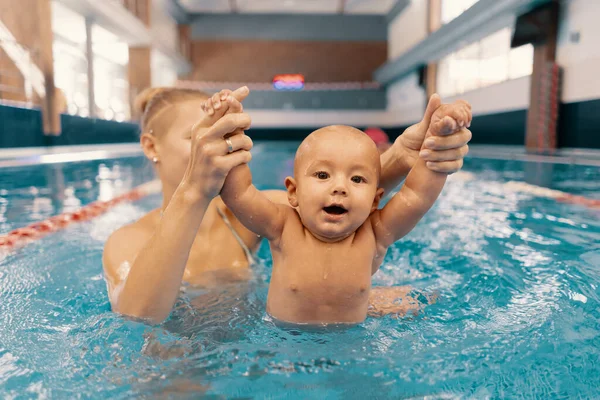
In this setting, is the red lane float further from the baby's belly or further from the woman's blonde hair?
the baby's belly

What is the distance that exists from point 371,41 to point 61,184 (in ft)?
62.1

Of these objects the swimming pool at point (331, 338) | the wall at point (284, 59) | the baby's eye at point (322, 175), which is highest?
the wall at point (284, 59)

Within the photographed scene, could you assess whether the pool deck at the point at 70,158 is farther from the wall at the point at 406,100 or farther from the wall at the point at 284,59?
the wall at the point at 284,59

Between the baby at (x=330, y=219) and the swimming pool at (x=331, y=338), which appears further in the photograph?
the baby at (x=330, y=219)

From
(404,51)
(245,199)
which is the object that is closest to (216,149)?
(245,199)

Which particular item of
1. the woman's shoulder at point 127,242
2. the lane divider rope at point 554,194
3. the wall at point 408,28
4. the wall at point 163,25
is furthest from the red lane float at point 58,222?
the wall at point 408,28

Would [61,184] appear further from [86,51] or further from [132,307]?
[86,51]

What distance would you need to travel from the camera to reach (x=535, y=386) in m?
1.32

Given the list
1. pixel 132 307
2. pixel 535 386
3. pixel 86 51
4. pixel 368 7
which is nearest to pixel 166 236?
pixel 132 307

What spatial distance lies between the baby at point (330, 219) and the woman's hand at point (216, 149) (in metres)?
0.08

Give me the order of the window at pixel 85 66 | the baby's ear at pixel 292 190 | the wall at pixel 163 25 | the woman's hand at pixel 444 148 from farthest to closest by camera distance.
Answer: the wall at pixel 163 25 → the window at pixel 85 66 → the baby's ear at pixel 292 190 → the woman's hand at pixel 444 148

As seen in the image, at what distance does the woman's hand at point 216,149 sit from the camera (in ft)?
4.30

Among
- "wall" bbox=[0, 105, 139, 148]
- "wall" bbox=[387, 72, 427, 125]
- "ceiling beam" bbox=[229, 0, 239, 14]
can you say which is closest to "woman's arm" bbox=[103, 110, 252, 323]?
"wall" bbox=[0, 105, 139, 148]

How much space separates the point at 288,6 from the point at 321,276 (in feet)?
67.6
